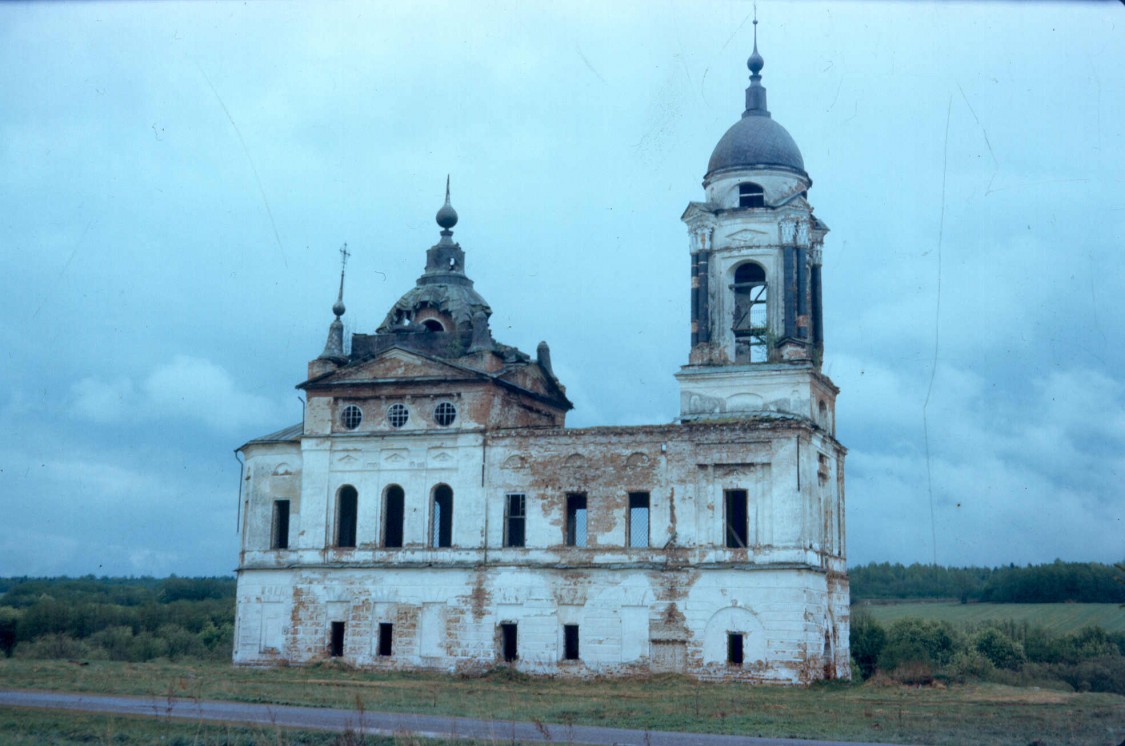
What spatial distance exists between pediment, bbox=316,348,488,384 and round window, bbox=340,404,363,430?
31.6 inches

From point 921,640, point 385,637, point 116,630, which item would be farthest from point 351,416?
point 921,640

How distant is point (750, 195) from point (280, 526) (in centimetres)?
1678

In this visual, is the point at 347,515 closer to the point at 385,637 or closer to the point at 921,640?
the point at 385,637

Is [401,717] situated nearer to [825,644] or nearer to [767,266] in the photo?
[825,644]

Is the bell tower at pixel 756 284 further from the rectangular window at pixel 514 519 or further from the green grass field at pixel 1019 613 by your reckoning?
the green grass field at pixel 1019 613

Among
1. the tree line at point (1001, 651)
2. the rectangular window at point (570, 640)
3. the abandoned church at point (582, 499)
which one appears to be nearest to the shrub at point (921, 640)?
the tree line at point (1001, 651)

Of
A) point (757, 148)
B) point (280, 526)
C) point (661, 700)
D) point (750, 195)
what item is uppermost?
point (757, 148)

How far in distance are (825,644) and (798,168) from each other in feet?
41.9

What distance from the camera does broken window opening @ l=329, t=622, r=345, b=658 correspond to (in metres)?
36.5

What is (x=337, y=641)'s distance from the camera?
36.7 m

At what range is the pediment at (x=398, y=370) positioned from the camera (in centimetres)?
3647

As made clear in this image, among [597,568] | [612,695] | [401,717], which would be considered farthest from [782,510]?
[401,717]

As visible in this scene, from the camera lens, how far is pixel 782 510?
108 ft

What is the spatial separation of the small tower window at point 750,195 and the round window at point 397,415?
1107 centimetres
